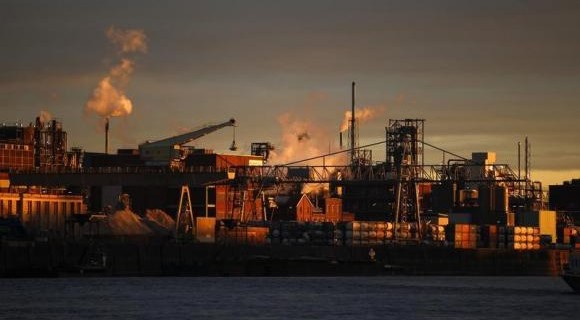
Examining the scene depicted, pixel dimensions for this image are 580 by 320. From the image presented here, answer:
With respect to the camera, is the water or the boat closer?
the water

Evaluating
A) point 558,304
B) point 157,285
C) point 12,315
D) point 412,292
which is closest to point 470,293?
point 412,292

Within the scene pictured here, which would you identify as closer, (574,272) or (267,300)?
(267,300)

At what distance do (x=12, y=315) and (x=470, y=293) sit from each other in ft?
186

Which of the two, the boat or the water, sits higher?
the boat

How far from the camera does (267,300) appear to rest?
436 ft

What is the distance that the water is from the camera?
385 feet

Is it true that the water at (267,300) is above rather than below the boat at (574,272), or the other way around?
below

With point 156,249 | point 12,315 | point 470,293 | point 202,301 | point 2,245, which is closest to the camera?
point 12,315

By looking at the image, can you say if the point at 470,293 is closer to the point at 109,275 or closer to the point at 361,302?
the point at 361,302

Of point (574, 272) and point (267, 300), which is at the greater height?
point (574, 272)

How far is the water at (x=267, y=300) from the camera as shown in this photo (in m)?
117

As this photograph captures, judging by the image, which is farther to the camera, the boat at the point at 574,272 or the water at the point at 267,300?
the boat at the point at 574,272

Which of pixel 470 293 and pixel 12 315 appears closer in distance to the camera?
pixel 12 315

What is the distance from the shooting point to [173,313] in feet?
381
